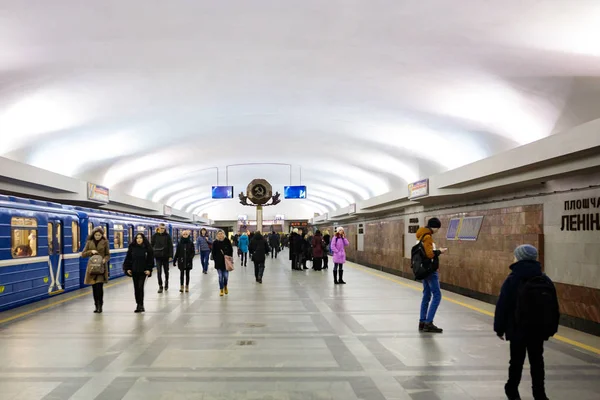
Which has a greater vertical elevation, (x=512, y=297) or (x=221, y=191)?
(x=221, y=191)

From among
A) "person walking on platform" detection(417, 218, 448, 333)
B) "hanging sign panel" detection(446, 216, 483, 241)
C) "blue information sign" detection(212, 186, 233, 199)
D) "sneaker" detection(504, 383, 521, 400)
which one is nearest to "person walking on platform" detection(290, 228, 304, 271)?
"hanging sign panel" detection(446, 216, 483, 241)

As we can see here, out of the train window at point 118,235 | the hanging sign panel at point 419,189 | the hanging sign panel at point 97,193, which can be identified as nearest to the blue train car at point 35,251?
the hanging sign panel at point 97,193

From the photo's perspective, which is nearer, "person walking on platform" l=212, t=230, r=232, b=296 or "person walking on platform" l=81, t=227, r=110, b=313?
"person walking on platform" l=81, t=227, r=110, b=313

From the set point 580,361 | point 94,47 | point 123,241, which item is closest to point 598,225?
point 580,361

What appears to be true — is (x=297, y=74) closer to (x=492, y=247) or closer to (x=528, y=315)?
(x=492, y=247)

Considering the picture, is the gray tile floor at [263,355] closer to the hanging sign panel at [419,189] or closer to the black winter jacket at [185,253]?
the black winter jacket at [185,253]

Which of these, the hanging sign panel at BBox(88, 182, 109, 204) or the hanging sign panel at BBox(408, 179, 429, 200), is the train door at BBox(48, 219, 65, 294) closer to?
the hanging sign panel at BBox(88, 182, 109, 204)

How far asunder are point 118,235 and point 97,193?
1493 millimetres

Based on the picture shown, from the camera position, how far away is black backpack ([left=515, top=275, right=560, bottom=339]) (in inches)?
175

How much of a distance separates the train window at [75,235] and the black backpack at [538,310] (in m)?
11.5

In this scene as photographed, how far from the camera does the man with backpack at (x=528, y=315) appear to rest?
4.46 meters

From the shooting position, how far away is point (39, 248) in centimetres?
1145

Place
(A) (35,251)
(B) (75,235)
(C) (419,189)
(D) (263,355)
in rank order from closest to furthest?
(D) (263,355)
(A) (35,251)
(B) (75,235)
(C) (419,189)

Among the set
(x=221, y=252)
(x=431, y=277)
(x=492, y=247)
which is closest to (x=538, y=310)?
(x=431, y=277)
